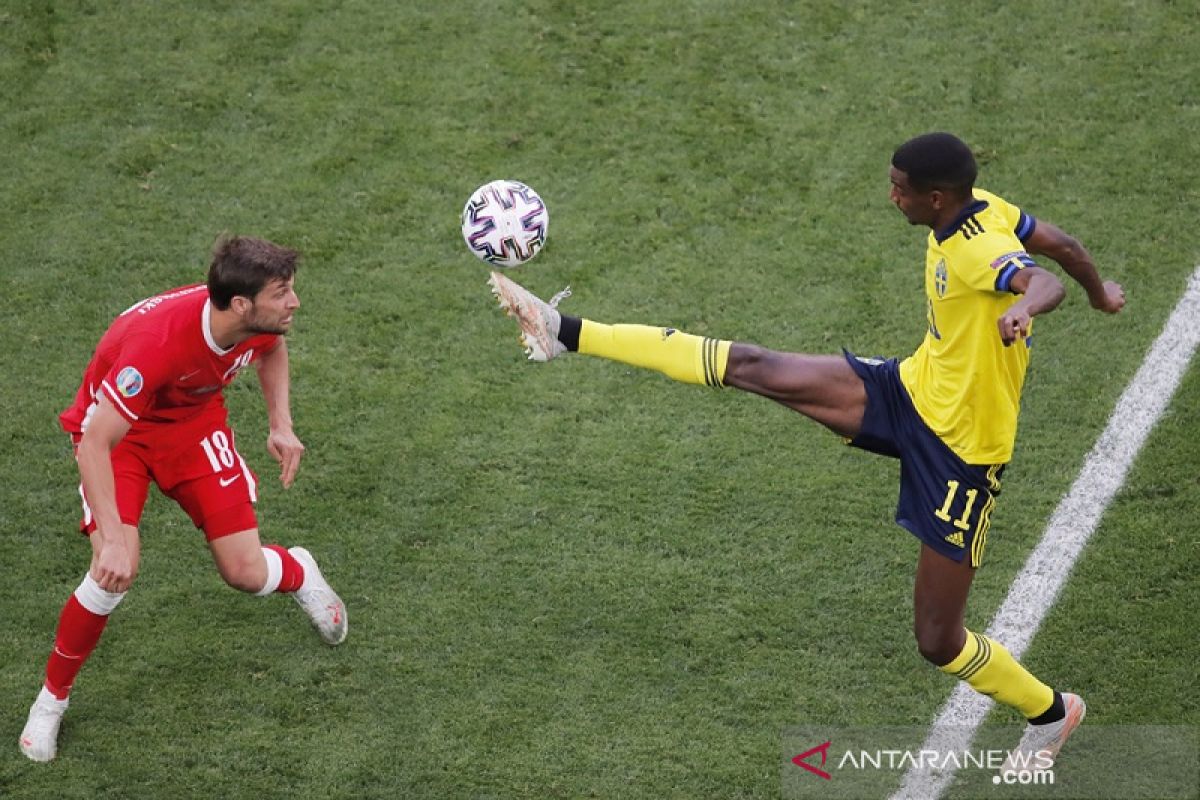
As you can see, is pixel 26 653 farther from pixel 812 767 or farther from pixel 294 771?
pixel 812 767

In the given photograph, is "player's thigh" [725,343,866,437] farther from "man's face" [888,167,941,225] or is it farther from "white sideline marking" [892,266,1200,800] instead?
"white sideline marking" [892,266,1200,800]

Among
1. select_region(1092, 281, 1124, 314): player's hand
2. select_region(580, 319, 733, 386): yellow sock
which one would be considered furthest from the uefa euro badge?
select_region(580, 319, 733, 386): yellow sock

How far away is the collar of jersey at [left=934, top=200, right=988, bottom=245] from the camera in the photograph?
18.2 feet

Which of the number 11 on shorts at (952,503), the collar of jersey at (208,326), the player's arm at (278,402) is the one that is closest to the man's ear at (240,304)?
the collar of jersey at (208,326)

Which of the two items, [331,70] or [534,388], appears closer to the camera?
[534,388]

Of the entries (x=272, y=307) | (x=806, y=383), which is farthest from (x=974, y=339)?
(x=272, y=307)

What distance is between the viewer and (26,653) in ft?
21.7

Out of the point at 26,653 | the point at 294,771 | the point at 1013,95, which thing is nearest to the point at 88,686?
the point at 26,653

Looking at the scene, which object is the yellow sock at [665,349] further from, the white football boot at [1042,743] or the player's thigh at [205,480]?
the white football boot at [1042,743]

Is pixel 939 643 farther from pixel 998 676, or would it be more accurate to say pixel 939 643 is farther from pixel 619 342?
pixel 619 342

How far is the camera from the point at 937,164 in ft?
17.8

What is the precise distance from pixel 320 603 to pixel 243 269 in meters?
1.59

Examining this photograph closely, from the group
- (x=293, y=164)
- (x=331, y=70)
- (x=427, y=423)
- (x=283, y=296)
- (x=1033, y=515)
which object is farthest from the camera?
(x=331, y=70)

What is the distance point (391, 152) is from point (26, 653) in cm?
405
